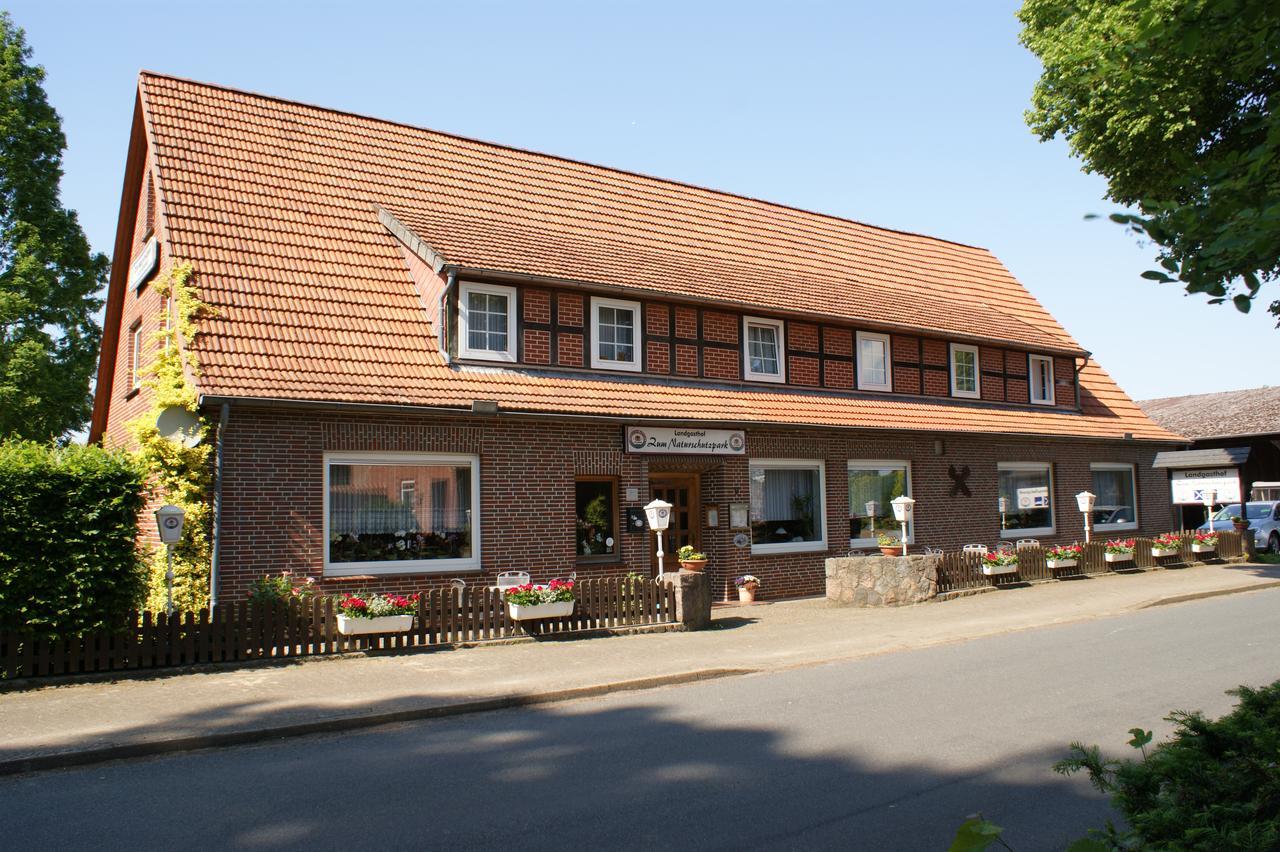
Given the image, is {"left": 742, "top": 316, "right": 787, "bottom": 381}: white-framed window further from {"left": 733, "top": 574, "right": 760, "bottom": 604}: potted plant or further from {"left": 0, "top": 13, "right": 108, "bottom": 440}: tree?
{"left": 0, "top": 13, "right": 108, "bottom": 440}: tree

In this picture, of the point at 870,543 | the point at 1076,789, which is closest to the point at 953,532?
the point at 870,543

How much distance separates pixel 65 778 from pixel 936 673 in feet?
27.1

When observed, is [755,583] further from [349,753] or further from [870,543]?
[349,753]

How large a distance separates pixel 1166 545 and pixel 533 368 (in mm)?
16373

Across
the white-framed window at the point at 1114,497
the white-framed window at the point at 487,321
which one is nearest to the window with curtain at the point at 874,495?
the white-framed window at the point at 1114,497

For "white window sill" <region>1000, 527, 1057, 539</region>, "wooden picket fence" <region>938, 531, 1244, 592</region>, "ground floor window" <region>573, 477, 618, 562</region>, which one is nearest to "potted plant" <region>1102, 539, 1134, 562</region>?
"wooden picket fence" <region>938, 531, 1244, 592</region>

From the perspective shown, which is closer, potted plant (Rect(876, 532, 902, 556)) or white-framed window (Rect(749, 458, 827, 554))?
potted plant (Rect(876, 532, 902, 556))

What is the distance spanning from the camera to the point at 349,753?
7.80 meters

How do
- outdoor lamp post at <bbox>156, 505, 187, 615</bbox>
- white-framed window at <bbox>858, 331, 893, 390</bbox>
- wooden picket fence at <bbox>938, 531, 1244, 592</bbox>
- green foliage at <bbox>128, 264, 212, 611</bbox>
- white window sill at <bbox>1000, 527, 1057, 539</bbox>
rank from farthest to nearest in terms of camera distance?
white window sill at <bbox>1000, 527, 1057, 539</bbox> → white-framed window at <bbox>858, 331, 893, 390</bbox> → wooden picket fence at <bbox>938, 531, 1244, 592</bbox> → green foliage at <bbox>128, 264, 212, 611</bbox> → outdoor lamp post at <bbox>156, 505, 187, 615</bbox>

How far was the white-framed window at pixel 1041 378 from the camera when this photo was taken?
2409cm

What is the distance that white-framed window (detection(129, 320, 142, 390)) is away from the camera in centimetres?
1739

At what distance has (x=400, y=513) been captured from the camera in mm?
14414

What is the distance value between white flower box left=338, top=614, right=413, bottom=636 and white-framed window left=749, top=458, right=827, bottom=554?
7.74 metres

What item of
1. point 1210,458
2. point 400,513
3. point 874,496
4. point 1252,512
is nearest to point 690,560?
point 400,513
